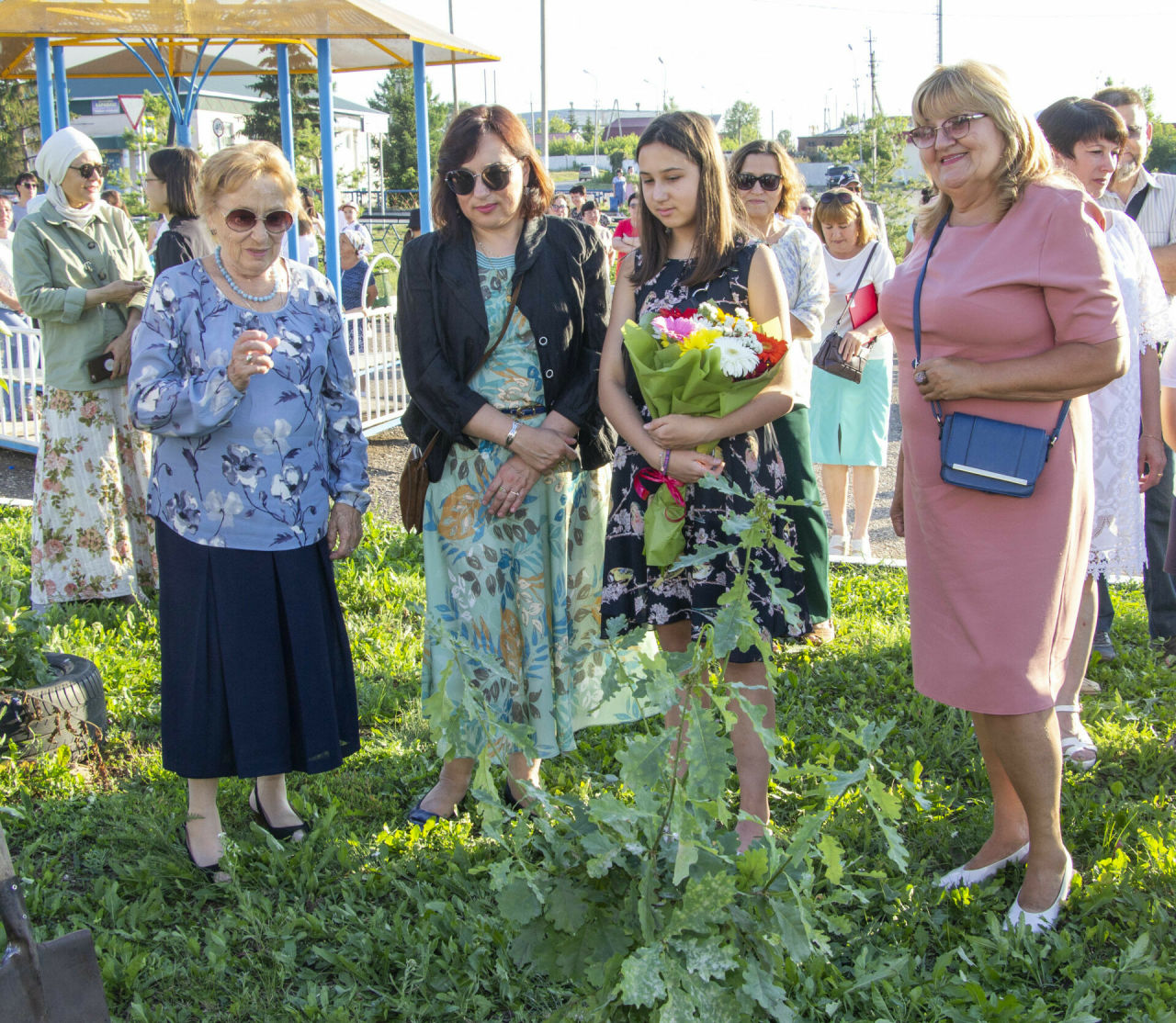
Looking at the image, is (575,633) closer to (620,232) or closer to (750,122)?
(620,232)

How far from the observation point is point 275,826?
348 centimetres

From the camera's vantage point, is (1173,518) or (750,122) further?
(750,122)

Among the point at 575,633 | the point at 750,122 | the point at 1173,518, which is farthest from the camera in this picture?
the point at 750,122

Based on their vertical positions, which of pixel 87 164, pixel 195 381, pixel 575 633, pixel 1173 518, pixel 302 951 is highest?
pixel 87 164

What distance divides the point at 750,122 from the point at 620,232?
79.7 meters

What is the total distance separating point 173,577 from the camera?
3.17 meters

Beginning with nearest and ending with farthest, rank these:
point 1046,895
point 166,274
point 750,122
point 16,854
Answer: point 1046,895, point 166,274, point 16,854, point 750,122

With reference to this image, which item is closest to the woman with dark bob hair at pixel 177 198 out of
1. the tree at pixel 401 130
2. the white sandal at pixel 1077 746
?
the white sandal at pixel 1077 746

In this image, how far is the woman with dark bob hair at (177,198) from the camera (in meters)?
5.09

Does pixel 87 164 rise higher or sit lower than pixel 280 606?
higher

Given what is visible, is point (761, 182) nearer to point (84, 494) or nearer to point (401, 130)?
point (84, 494)

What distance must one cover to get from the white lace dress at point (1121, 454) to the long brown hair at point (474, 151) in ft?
6.53

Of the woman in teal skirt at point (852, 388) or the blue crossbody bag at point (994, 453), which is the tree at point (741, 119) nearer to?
the woman in teal skirt at point (852, 388)

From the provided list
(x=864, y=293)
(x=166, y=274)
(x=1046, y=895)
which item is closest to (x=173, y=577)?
(x=166, y=274)
